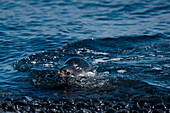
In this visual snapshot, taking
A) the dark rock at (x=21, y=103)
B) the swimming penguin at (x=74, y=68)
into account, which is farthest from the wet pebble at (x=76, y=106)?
the swimming penguin at (x=74, y=68)

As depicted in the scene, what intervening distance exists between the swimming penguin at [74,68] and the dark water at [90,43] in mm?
507

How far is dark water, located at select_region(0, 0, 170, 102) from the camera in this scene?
332 inches

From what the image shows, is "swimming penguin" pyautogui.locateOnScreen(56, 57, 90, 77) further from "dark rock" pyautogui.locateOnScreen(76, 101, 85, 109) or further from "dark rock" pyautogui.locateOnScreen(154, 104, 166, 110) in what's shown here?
"dark rock" pyautogui.locateOnScreen(154, 104, 166, 110)

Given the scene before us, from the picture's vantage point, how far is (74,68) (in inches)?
350

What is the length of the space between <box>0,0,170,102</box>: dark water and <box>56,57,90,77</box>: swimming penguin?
0.51 meters

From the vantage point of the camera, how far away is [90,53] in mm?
11055

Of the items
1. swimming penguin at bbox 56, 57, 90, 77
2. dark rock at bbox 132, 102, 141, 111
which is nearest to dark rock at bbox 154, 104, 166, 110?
dark rock at bbox 132, 102, 141, 111

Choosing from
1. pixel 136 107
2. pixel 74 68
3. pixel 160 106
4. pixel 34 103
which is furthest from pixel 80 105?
pixel 160 106

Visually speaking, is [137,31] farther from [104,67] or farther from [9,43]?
[9,43]

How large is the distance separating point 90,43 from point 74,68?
3348 millimetres

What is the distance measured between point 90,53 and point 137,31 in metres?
3.42

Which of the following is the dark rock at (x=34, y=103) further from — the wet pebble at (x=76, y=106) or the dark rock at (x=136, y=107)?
the dark rock at (x=136, y=107)

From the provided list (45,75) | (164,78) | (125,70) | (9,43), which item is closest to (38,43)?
(9,43)

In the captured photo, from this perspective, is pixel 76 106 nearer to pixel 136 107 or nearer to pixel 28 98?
pixel 28 98
